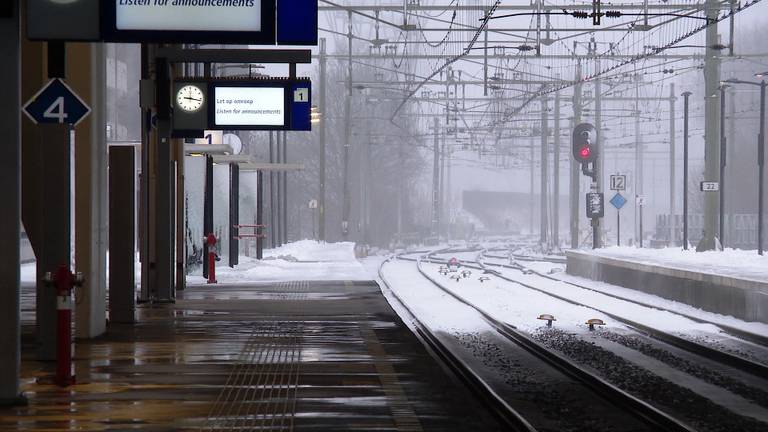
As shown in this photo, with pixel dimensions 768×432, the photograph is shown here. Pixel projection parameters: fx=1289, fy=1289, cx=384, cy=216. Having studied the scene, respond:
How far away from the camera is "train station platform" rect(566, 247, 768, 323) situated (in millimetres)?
22656

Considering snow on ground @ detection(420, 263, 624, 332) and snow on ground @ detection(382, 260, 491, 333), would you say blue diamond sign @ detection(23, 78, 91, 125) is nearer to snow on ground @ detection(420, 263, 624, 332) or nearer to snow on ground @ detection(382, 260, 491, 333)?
snow on ground @ detection(382, 260, 491, 333)

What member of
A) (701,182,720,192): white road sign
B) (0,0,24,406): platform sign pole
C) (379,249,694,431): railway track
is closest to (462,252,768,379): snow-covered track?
(379,249,694,431): railway track

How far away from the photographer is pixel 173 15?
41.2ft

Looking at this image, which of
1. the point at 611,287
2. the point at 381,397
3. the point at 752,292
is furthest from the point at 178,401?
the point at 611,287

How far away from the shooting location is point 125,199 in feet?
55.1

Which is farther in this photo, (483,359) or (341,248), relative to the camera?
(341,248)

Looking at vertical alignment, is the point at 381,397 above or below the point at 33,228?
below

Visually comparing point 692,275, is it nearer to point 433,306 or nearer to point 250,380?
point 433,306

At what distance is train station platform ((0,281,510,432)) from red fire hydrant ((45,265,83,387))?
0.54 feet

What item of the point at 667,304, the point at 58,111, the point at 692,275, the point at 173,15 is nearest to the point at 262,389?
the point at 58,111

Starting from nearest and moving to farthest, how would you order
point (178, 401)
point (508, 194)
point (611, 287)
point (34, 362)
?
point (178, 401), point (34, 362), point (611, 287), point (508, 194)

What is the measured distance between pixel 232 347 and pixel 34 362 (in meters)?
2.52

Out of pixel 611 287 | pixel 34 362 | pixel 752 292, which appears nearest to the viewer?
pixel 34 362

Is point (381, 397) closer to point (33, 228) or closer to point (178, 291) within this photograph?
point (33, 228)
